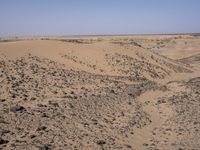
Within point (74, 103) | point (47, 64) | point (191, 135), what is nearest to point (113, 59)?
point (47, 64)

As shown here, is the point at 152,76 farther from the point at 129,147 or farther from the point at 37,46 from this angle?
the point at 129,147

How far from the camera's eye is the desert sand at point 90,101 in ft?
40.2

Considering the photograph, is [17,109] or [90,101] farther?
[90,101]

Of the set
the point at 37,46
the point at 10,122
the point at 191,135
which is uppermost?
the point at 37,46

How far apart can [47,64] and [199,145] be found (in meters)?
10.4

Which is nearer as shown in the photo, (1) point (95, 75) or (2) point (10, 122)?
(2) point (10, 122)

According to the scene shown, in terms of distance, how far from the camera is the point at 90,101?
16.3 m

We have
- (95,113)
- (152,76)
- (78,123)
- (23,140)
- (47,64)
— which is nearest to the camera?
(23,140)

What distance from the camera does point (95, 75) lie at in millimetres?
21688

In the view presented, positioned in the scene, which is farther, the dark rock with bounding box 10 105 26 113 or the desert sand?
the dark rock with bounding box 10 105 26 113

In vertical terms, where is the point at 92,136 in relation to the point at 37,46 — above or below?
below

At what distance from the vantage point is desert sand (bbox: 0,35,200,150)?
1226 cm

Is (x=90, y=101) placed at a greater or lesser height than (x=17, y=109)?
lesser

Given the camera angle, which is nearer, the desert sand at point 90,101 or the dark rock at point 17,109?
the desert sand at point 90,101
